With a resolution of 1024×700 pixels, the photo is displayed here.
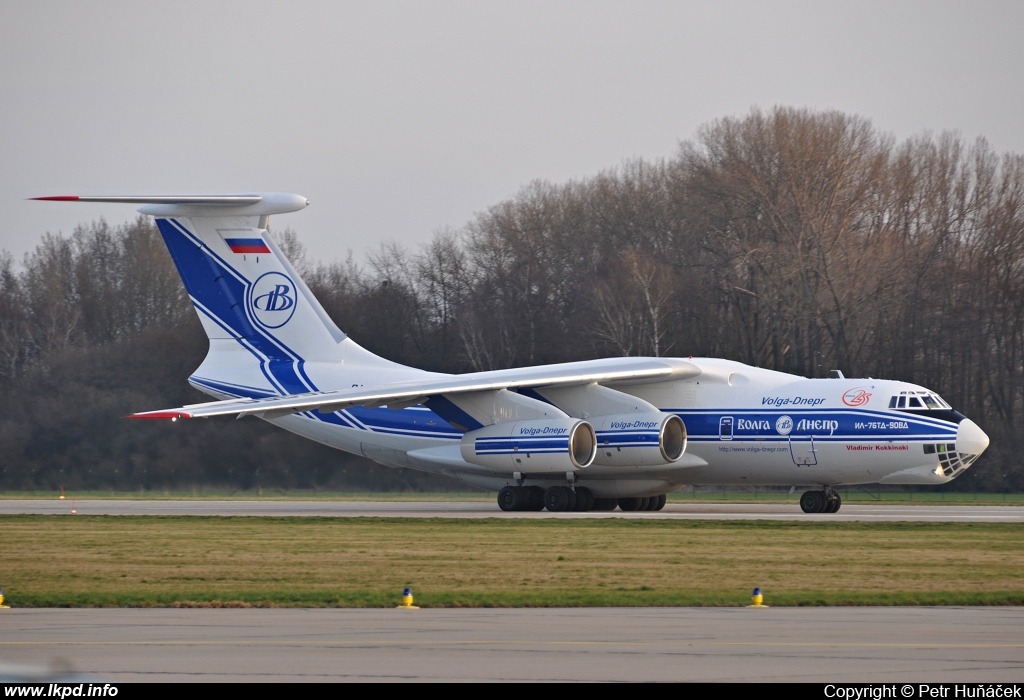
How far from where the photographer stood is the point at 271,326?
29938 mm

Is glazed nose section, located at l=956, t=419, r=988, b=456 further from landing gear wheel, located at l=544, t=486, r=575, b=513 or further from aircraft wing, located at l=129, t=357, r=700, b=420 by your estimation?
landing gear wheel, located at l=544, t=486, r=575, b=513

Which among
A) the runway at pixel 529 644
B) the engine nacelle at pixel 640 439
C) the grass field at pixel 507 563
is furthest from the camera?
the engine nacelle at pixel 640 439

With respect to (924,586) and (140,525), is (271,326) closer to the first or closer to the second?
(140,525)

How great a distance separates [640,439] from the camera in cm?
2588

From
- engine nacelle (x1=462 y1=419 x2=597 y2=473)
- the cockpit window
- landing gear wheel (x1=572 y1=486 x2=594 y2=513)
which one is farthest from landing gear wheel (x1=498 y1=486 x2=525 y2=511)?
the cockpit window

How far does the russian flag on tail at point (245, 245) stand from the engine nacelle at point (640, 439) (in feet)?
29.0

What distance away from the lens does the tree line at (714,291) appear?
42.8 metres

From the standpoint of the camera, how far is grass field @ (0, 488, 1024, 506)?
33.7 metres

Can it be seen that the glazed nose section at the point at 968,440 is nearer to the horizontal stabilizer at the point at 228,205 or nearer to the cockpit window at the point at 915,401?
the cockpit window at the point at 915,401

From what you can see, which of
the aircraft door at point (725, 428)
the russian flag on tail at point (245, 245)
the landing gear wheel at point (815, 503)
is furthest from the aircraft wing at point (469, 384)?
the russian flag on tail at point (245, 245)

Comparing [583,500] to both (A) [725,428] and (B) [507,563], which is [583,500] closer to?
(A) [725,428]
